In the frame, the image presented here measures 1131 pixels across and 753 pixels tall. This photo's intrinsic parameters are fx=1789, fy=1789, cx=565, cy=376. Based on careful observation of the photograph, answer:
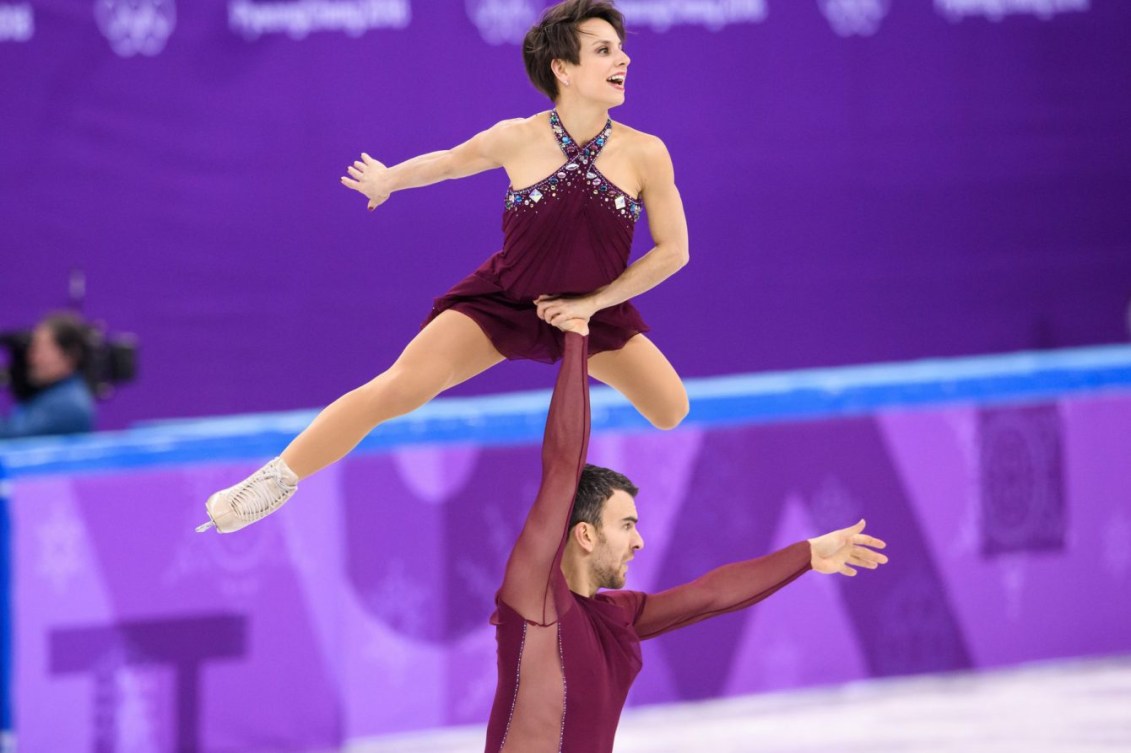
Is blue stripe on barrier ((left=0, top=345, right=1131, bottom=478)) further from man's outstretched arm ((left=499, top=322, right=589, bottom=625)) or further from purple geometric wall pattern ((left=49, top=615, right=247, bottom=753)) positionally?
man's outstretched arm ((left=499, top=322, right=589, bottom=625))

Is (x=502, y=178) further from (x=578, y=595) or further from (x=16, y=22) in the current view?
(x=578, y=595)

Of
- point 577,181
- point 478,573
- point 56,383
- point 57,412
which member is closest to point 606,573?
point 577,181

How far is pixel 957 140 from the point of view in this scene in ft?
27.9

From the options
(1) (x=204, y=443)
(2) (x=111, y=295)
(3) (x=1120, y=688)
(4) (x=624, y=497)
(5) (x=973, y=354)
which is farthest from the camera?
(5) (x=973, y=354)

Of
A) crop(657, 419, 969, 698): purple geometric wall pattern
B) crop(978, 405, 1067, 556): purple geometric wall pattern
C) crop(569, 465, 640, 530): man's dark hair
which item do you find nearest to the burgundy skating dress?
crop(569, 465, 640, 530): man's dark hair

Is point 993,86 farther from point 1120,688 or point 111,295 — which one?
point 111,295

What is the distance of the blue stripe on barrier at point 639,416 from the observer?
19.9ft

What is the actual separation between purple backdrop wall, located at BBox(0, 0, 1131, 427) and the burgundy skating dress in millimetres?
3808

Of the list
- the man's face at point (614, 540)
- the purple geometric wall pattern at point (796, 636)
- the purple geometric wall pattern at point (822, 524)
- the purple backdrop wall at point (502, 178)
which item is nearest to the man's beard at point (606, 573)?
the man's face at point (614, 540)

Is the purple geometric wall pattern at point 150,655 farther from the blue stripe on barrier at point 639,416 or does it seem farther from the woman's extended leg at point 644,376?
the woman's extended leg at point 644,376

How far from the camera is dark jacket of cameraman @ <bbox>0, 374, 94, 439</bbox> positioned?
649 centimetres

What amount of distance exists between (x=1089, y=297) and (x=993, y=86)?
3.95ft

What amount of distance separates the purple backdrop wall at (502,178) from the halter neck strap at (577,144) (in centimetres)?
384

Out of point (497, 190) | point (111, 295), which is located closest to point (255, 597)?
point (111, 295)
